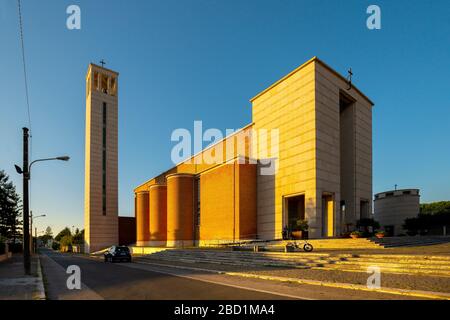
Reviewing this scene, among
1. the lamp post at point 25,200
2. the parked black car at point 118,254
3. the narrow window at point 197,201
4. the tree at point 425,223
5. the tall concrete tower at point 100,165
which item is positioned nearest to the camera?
the lamp post at point 25,200

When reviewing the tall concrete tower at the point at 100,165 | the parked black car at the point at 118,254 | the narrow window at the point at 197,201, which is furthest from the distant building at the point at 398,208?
the tall concrete tower at the point at 100,165

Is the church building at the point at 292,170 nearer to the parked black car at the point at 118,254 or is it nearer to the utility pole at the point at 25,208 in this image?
the parked black car at the point at 118,254

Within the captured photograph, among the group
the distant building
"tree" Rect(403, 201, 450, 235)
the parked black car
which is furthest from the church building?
the distant building

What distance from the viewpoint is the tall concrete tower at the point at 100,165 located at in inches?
2522

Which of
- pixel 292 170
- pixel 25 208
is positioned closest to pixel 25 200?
pixel 25 208

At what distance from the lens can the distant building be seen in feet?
183

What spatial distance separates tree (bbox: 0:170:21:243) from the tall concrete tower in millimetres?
11575

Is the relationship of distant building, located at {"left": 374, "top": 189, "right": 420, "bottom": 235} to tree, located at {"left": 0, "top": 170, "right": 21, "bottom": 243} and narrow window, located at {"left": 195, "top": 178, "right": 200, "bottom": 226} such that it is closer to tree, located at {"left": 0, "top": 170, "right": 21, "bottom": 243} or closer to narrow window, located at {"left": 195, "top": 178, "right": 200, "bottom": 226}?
narrow window, located at {"left": 195, "top": 178, "right": 200, "bottom": 226}

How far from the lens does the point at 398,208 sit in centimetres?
5675

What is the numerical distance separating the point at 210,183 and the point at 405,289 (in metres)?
34.2

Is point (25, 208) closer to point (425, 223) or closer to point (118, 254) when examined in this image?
point (118, 254)

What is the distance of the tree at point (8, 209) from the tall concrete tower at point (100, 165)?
1158 centimetres

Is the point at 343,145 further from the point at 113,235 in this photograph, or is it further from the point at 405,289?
the point at 113,235
